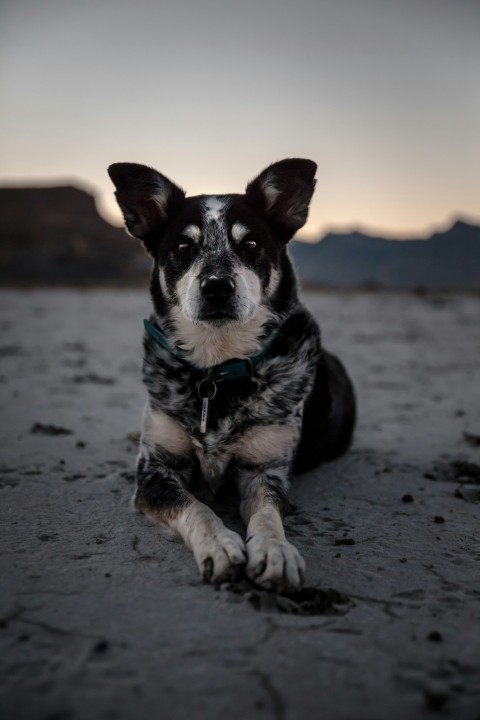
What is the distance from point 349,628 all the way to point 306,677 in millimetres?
318

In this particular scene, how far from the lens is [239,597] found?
2084 millimetres

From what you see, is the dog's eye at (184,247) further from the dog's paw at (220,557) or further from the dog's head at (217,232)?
the dog's paw at (220,557)

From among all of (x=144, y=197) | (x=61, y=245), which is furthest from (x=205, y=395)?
(x=61, y=245)

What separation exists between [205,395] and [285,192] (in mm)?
1443

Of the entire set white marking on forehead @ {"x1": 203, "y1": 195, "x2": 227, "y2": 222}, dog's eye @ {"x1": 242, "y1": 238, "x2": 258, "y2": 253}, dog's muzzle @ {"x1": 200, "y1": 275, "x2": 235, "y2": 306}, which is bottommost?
dog's muzzle @ {"x1": 200, "y1": 275, "x2": 235, "y2": 306}

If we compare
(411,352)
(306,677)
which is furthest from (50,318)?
(306,677)

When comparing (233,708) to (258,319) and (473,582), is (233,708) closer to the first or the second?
(473,582)

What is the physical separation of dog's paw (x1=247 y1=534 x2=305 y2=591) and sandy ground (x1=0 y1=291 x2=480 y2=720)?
69 mm

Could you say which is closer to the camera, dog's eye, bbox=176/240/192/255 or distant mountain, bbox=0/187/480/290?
dog's eye, bbox=176/240/192/255

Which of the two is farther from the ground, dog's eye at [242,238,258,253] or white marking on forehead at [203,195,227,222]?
white marking on forehead at [203,195,227,222]

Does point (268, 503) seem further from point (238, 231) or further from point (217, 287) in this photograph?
point (238, 231)

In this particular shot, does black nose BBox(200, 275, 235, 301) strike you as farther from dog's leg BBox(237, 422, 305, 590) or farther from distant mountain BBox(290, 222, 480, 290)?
distant mountain BBox(290, 222, 480, 290)

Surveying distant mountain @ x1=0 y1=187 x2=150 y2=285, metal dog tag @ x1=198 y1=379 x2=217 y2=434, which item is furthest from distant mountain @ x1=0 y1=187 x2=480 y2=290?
metal dog tag @ x1=198 y1=379 x2=217 y2=434

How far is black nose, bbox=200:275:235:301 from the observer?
9.50ft
